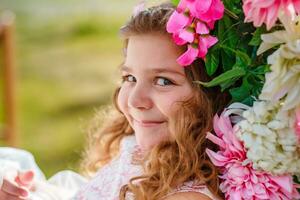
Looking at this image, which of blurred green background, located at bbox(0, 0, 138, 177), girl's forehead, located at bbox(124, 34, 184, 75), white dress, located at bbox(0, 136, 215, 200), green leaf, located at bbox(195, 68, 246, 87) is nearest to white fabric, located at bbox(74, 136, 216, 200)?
white dress, located at bbox(0, 136, 215, 200)

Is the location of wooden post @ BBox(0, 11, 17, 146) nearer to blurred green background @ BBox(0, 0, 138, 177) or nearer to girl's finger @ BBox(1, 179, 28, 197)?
blurred green background @ BBox(0, 0, 138, 177)

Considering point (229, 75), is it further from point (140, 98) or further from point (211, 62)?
Answer: point (140, 98)

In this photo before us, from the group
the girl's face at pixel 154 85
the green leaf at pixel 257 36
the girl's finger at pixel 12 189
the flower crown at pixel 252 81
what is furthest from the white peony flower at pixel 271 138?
the girl's finger at pixel 12 189

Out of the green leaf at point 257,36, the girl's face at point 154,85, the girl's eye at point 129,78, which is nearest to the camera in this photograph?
the green leaf at point 257,36

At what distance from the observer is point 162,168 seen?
1627mm

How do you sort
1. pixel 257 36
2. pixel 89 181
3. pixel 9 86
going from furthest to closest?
pixel 9 86
pixel 89 181
pixel 257 36

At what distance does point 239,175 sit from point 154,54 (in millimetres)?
341

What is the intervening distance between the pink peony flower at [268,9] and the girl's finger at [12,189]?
0.87m

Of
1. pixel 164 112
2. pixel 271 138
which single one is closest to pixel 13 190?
pixel 164 112

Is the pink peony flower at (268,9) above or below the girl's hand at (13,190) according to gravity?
above

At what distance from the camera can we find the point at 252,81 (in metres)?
1.52

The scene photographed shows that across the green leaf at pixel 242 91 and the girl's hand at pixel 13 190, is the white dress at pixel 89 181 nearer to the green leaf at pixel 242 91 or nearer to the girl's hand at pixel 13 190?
the girl's hand at pixel 13 190

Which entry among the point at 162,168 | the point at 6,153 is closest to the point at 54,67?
the point at 6,153

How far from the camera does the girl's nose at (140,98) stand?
1670 millimetres
